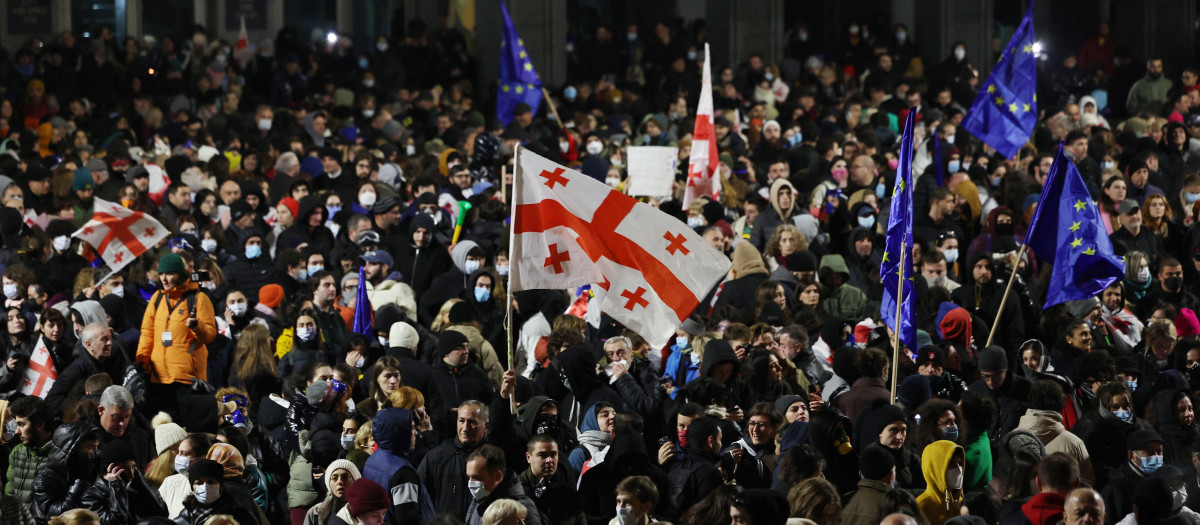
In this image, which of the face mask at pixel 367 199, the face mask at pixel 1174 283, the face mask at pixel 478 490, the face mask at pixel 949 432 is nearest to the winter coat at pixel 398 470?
the face mask at pixel 478 490

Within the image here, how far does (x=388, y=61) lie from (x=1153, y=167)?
38.9 ft

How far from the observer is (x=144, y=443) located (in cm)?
1059

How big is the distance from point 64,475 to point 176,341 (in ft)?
9.88

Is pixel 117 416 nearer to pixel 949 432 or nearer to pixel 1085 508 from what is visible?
pixel 949 432

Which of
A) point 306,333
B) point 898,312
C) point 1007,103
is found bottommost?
point 306,333

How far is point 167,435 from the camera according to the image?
10188 millimetres

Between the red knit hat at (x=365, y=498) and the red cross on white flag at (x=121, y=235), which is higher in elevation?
the red cross on white flag at (x=121, y=235)

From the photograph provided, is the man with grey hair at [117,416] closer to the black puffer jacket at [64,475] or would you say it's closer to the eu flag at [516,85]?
the black puffer jacket at [64,475]

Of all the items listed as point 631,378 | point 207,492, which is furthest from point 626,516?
point 631,378

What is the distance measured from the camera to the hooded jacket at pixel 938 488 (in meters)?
8.72

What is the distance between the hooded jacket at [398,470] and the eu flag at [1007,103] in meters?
9.47

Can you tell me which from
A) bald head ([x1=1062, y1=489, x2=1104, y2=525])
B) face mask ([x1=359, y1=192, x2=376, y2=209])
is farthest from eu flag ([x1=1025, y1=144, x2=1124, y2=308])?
face mask ([x1=359, y1=192, x2=376, y2=209])

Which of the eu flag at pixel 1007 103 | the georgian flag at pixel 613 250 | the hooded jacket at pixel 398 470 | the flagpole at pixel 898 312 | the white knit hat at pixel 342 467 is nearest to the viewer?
the hooded jacket at pixel 398 470

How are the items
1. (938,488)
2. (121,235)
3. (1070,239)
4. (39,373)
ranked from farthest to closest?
(121,235) → (1070,239) → (39,373) → (938,488)
